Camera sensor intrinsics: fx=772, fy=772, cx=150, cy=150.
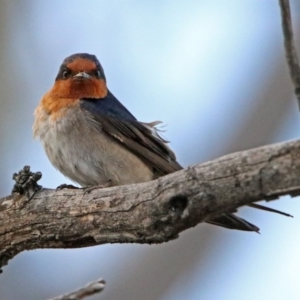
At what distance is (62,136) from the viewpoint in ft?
13.4

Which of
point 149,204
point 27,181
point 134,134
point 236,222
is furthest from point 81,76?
point 149,204

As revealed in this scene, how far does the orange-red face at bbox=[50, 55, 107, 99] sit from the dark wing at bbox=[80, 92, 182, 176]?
0.07m

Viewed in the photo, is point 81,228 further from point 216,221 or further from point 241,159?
point 241,159

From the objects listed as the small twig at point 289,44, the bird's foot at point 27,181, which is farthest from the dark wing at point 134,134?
the small twig at point 289,44

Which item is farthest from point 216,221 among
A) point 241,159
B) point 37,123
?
point 37,123

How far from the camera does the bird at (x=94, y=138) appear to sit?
4.04m

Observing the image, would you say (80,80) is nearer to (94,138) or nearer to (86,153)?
(94,138)

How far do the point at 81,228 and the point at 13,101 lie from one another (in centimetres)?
315

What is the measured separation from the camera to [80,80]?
14.7ft

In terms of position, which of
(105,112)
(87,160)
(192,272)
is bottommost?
(192,272)

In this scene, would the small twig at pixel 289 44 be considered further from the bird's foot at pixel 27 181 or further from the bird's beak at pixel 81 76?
the bird's beak at pixel 81 76

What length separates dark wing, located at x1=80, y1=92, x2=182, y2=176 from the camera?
415cm

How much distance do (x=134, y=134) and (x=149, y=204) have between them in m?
1.37

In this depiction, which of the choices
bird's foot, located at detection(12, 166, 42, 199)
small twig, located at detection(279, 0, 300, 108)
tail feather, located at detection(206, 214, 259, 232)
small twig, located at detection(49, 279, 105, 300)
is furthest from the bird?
small twig, located at detection(49, 279, 105, 300)
